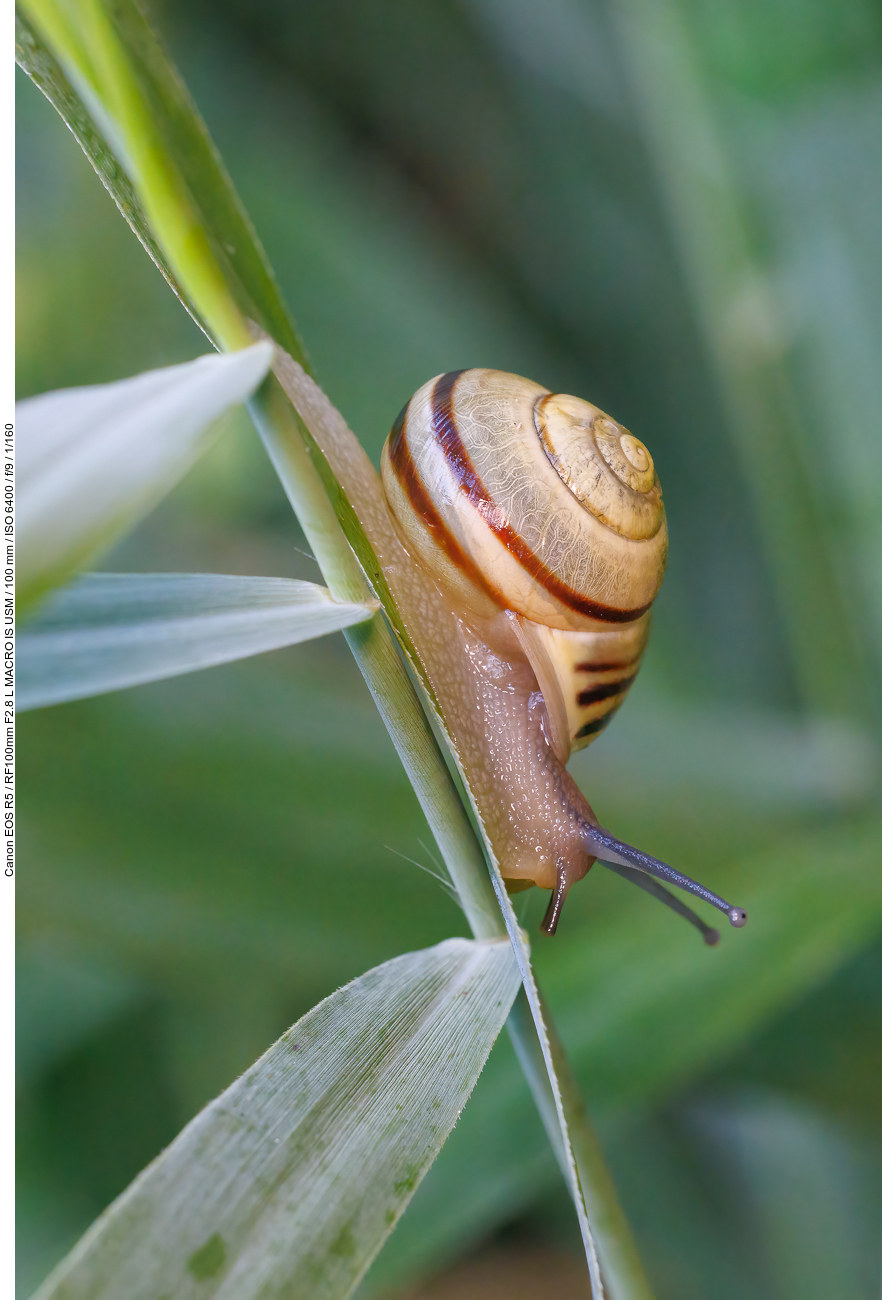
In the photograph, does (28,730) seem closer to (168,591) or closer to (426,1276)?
(168,591)

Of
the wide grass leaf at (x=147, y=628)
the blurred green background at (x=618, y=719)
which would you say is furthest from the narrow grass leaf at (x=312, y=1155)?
the blurred green background at (x=618, y=719)

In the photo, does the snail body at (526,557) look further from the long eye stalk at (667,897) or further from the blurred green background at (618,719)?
the blurred green background at (618,719)

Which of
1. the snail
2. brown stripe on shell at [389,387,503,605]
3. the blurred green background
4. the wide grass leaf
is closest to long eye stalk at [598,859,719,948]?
the snail

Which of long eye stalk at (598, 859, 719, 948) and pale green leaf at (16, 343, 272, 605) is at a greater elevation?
pale green leaf at (16, 343, 272, 605)

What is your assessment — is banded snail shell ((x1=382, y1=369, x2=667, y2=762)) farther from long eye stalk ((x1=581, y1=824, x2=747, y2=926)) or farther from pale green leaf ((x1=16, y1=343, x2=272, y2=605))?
pale green leaf ((x1=16, y1=343, x2=272, y2=605))

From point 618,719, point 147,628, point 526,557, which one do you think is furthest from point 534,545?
point 618,719

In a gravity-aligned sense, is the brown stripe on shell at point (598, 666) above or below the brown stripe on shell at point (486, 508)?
below
